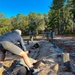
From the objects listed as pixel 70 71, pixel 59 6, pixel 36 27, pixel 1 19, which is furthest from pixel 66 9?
pixel 70 71

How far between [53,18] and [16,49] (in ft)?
207

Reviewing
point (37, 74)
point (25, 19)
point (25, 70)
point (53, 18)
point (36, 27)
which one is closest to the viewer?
point (37, 74)

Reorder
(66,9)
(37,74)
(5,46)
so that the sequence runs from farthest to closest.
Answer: (66,9) < (5,46) < (37,74)

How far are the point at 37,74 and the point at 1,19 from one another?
260 ft

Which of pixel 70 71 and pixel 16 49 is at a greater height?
pixel 16 49

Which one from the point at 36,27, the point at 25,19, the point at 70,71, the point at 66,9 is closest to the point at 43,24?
the point at 36,27

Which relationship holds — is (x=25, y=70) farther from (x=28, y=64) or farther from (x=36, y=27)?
(x=36, y=27)

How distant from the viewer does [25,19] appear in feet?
303

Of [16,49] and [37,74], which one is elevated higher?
[16,49]

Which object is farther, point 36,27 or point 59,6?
point 36,27

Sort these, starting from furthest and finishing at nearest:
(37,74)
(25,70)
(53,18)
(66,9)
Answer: (53,18) < (66,9) < (25,70) < (37,74)

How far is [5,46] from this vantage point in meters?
6.93

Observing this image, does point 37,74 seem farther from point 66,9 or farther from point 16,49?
point 66,9

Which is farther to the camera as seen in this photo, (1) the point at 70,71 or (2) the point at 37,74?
(1) the point at 70,71
